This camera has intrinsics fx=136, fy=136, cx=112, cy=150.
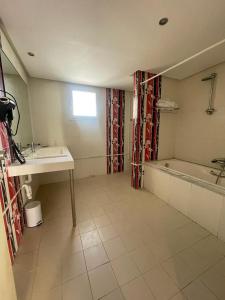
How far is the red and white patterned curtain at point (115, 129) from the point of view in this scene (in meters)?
3.32

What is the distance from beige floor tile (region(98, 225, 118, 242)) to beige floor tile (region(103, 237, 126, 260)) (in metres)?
0.05

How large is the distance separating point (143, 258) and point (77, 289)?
23.7 inches

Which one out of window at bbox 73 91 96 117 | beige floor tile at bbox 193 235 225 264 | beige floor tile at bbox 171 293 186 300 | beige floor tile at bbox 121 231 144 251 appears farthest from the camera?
window at bbox 73 91 96 117

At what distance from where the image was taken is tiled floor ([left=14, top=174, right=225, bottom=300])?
1.01m

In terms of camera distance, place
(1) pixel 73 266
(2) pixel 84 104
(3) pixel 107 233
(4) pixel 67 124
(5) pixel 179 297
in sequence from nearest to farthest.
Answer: (5) pixel 179 297 → (1) pixel 73 266 → (3) pixel 107 233 → (4) pixel 67 124 → (2) pixel 84 104

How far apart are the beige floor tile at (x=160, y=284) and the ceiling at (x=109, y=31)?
86.6 inches

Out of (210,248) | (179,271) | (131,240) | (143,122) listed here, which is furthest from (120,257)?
(143,122)

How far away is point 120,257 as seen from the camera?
50.0 inches

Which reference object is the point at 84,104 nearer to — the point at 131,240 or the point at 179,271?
the point at 131,240

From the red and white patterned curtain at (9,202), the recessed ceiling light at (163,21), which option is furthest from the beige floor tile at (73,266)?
the recessed ceiling light at (163,21)

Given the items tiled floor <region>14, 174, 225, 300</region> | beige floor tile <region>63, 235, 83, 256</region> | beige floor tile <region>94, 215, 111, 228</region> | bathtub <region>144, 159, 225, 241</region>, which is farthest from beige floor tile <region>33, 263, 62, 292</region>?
bathtub <region>144, 159, 225, 241</region>

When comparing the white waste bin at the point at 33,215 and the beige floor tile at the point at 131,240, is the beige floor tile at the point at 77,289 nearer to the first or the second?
the beige floor tile at the point at 131,240

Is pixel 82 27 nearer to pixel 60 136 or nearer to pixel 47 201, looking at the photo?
pixel 60 136

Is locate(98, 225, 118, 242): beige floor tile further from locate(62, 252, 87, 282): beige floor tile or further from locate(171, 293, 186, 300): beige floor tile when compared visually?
locate(171, 293, 186, 300): beige floor tile
